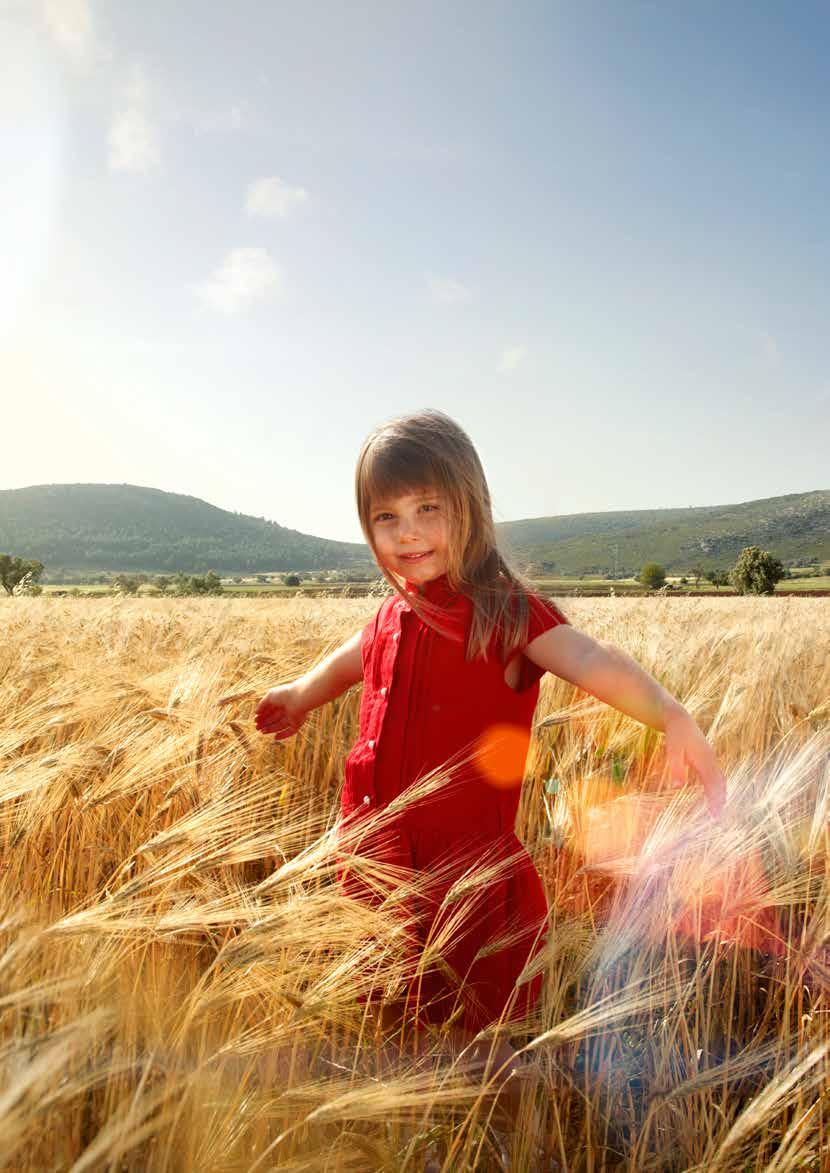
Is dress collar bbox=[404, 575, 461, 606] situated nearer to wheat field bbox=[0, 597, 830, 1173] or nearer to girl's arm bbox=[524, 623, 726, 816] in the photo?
girl's arm bbox=[524, 623, 726, 816]

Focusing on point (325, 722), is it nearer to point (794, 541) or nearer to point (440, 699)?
point (440, 699)

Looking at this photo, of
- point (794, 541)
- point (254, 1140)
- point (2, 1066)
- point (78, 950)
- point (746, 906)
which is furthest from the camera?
point (794, 541)

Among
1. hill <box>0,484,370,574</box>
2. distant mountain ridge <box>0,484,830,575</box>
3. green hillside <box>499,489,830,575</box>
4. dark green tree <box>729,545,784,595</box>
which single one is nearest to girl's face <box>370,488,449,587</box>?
dark green tree <box>729,545,784,595</box>

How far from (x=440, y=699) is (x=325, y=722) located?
3.91 feet

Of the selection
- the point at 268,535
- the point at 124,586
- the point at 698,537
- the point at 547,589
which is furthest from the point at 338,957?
the point at 268,535

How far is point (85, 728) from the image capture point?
6.61 feet

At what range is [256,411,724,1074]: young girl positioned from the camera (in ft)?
4.64

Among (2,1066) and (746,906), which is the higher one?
(2,1066)

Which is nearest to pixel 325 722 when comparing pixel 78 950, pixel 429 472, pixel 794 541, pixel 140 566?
pixel 429 472

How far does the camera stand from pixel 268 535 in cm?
17538

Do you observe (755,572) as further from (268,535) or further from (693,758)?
(268,535)

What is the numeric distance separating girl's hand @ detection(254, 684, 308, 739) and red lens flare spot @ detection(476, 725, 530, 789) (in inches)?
23.2

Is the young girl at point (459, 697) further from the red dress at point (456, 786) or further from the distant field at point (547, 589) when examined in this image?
the distant field at point (547, 589)

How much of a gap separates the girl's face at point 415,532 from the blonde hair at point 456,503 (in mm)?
15
